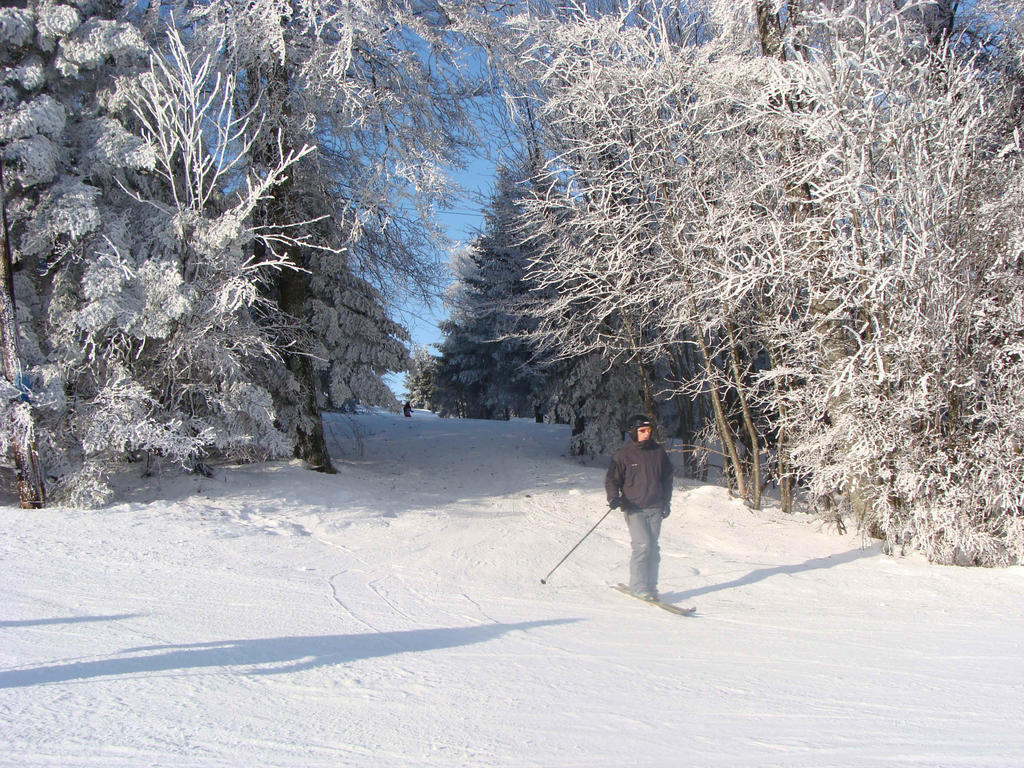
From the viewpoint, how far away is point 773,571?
832 centimetres

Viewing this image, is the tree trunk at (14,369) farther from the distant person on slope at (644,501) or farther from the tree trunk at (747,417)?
the tree trunk at (747,417)

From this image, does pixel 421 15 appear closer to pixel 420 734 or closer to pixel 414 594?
pixel 414 594

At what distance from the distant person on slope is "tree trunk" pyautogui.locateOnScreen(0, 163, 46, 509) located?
644 centimetres

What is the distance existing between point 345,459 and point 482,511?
529 cm

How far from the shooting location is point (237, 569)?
21.9ft

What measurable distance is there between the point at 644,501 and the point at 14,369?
7.01 m

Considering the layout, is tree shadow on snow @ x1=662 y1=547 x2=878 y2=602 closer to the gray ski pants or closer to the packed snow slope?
the packed snow slope

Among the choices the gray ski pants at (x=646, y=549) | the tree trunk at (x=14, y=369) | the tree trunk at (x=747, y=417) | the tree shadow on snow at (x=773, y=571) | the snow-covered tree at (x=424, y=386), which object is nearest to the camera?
the gray ski pants at (x=646, y=549)

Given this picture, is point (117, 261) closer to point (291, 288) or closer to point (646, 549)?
point (291, 288)

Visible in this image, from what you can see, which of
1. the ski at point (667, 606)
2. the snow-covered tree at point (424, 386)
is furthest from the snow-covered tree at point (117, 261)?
the snow-covered tree at point (424, 386)

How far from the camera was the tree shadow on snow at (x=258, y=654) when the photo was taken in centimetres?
358

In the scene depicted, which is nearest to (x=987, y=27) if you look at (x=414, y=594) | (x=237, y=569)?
(x=414, y=594)

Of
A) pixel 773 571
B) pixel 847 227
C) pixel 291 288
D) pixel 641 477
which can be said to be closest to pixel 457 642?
pixel 641 477

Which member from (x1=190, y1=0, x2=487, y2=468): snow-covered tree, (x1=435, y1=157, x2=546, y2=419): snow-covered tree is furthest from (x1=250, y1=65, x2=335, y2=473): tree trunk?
(x1=435, y1=157, x2=546, y2=419): snow-covered tree
